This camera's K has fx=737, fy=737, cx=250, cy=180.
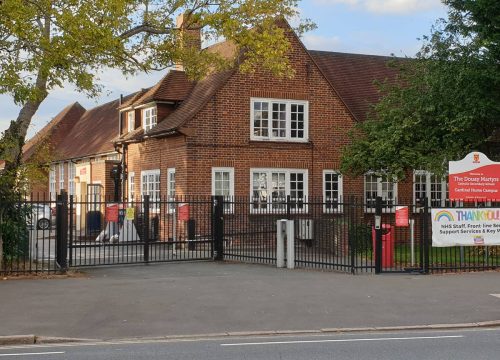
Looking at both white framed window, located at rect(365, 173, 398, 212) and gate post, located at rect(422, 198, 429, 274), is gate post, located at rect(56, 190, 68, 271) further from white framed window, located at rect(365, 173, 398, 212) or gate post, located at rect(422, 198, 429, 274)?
white framed window, located at rect(365, 173, 398, 212)

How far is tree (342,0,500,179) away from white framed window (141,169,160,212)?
780 centimetres

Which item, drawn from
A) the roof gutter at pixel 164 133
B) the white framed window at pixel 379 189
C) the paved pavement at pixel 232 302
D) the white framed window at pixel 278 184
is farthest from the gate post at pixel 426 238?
the white framed window at pixel 379 189

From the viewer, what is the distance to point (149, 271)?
62.3 ft

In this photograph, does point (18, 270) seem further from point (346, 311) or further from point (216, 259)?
point (346, 311)

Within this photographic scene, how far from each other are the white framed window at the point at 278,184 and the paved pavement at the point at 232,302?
9124mm

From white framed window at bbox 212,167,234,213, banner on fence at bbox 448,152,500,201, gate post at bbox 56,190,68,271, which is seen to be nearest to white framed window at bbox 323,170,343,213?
→ white framed window at bbox 212,167,234,213

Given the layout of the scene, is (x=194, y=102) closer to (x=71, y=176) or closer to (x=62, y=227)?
(x=62, y=227)

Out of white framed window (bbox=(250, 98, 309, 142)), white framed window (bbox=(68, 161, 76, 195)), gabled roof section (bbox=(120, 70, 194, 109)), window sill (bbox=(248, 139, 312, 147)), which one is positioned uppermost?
gabled roof section (bbox=(120, 70, 194, 109))

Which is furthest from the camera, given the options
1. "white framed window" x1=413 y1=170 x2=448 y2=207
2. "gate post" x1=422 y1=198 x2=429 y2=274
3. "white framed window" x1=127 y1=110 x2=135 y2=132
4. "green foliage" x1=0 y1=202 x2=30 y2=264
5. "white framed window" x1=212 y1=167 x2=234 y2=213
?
"white framed window" x1=127 y1=110 x2=135 y2=132

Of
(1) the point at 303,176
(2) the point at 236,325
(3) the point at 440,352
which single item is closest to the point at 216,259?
(1) the point at 303,176

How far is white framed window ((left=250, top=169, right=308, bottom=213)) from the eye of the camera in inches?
1085

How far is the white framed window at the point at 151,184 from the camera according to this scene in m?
29.0

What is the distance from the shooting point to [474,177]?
19109 millimetres

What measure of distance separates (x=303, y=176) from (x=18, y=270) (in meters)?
13.5
